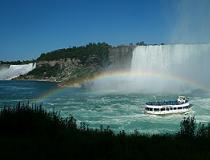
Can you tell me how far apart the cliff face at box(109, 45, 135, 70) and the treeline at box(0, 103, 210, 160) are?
5938cm

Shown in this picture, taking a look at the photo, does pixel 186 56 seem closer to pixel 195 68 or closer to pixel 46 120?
pixel 195 68

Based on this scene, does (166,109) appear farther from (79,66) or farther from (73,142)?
(79,66)

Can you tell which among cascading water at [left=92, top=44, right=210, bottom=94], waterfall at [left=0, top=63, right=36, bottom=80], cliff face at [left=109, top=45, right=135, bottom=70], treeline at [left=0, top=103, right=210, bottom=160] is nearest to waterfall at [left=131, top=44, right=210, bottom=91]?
cascading water at [left=92, top=44, right=210, bottom=94]

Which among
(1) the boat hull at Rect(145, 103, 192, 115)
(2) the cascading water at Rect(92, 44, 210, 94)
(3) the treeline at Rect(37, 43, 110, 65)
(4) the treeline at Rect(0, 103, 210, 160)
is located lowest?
(1) the boat hull at Rect(145, 103, 192, 115)

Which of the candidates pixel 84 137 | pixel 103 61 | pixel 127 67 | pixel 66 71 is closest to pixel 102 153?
pixel 84 137

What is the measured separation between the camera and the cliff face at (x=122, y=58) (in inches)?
2667

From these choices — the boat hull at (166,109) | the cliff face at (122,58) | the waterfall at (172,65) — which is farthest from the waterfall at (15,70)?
the boat hull at (166,109)

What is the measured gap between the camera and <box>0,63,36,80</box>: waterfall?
10669 centimetres

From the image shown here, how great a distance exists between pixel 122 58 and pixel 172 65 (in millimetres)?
18309

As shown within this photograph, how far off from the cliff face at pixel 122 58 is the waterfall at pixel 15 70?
124ft

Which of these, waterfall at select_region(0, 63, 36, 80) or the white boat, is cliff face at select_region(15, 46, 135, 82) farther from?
the white boat

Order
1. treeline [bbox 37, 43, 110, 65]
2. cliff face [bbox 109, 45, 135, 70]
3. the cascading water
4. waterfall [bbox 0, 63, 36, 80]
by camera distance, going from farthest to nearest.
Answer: waterfall [bbox 0, 63, 36, 80], treeline [bbox 37, 43, 110, 65], cliff face [bbox 109, 45, 135, 70], the cascading water

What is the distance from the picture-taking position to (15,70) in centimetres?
10956

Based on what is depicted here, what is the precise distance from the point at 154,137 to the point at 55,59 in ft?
322
